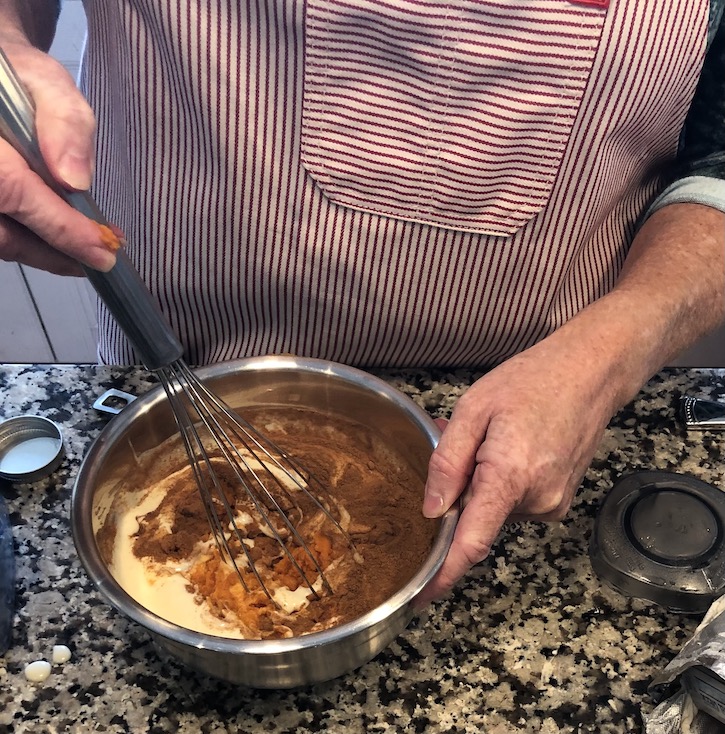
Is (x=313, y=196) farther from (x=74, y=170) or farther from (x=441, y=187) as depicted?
(x=74, y=170)

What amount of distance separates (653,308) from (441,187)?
0.80 ft

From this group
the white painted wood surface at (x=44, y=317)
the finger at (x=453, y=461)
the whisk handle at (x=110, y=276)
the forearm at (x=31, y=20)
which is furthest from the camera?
the white painted wood surface at (x=44, y=317)

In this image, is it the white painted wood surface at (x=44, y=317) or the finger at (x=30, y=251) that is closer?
the finger at (x=30, y=251)

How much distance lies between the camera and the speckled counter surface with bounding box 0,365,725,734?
0.66m

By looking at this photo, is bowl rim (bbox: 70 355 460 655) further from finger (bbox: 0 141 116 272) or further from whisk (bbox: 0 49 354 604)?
finger (bbox: 0 141 116 272)

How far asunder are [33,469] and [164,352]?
0.92ft

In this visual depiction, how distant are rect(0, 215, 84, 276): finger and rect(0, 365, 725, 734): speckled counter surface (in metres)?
0.25

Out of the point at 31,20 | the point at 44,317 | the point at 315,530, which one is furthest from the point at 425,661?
the point at 44,317

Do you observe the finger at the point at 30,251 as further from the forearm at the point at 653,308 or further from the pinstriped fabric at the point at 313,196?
the forearm at the point at 653,308

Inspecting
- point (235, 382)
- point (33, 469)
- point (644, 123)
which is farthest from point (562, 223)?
point (33, 469)

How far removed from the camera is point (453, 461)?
0.64 meters

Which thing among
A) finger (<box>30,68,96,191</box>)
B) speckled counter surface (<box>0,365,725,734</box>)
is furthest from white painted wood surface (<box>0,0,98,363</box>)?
finger (<box>30,68,96,191</box>)

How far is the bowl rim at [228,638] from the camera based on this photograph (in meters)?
0.54

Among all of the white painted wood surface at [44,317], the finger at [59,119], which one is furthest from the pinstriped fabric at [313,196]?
the white painted wood surface at [44,317]
